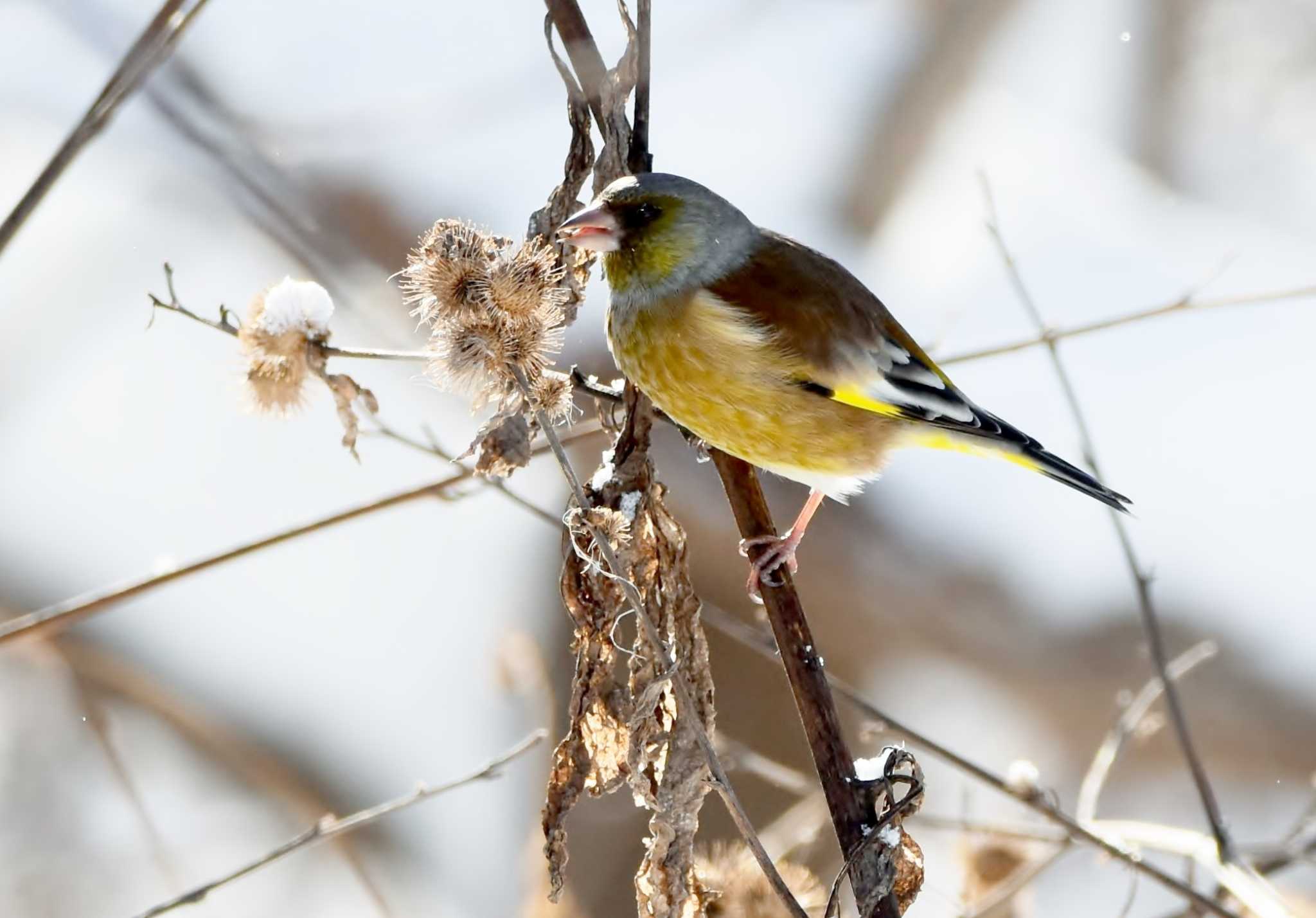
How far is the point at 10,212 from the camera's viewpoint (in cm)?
186

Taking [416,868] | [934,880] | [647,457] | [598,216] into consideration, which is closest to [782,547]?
[647,457]

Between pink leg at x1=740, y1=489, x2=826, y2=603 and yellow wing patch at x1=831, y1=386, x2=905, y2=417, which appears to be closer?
pink leg at x1=740, y1=489, x2=826, y2=603

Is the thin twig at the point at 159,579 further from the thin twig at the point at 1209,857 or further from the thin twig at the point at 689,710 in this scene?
the thin twig at the point at 1209,857

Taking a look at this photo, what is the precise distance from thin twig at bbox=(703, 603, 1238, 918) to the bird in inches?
6.3

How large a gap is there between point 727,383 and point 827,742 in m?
0.99

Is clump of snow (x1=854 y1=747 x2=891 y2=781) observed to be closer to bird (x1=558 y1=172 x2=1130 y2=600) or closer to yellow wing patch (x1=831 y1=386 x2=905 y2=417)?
bird (x1=558 y1=172 x2=1130 y2=600)

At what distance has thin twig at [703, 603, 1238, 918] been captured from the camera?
246 centimetres

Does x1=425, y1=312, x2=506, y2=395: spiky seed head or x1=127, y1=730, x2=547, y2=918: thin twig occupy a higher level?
x1=425, y1=312, x2=506, y2=395: spiky seed head

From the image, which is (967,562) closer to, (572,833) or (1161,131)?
(572,833)

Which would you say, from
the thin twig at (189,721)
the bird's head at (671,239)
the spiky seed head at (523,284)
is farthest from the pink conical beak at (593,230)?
the thin twig at (189,721)

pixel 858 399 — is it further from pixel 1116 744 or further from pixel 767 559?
pixel 1116 744

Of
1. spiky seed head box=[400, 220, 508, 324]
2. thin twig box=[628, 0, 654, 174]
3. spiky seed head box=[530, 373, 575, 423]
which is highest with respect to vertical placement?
thin twig box=[628, 0, 654, 174]

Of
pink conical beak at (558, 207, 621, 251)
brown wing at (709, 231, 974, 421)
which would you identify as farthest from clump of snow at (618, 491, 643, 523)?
brown wing at (709, 231, 974, 421)

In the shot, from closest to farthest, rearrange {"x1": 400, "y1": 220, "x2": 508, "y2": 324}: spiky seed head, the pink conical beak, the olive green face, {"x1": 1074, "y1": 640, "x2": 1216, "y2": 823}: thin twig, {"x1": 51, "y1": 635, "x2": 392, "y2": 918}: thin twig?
{"x1": 400, "y1": 220, "x2": 508, "y2": 324}: spiky seed head → the pink conical beak → the olive green face → {"x1": 1074, "y1": 640, "x2": 1216, "y2": 823}: thin twig → {"x1": 51, "y1": 635, "x2": 392, "y2": 918}: thin twig
